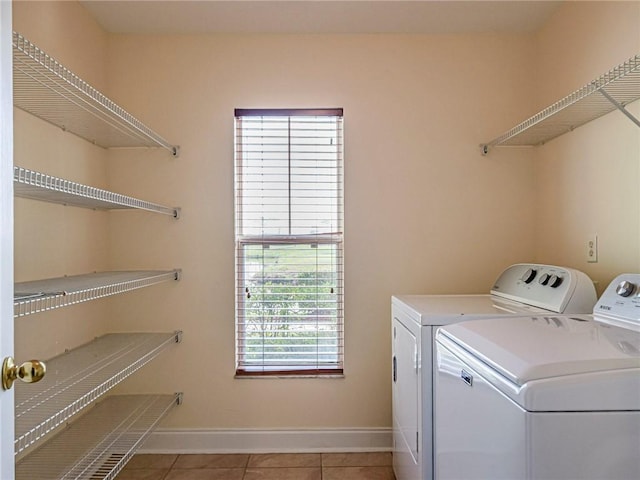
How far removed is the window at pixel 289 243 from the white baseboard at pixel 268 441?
355 mm

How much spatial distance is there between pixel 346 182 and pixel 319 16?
2.94ft

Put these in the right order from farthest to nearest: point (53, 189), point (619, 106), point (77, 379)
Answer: point (77, 379)
point (619, 106)
point (53, 189)

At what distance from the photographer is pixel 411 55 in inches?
87.3

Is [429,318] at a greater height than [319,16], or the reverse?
[319,16]

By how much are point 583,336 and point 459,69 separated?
5.66 feet

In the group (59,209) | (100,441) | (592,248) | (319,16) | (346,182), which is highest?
(319,16)

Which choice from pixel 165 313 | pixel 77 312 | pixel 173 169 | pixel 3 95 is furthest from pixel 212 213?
pixel 3 95

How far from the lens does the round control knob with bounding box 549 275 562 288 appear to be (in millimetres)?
1566

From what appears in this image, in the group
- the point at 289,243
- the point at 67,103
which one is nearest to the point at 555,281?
the point at 289,243

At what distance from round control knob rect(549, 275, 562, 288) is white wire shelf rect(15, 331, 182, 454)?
71.2 inches

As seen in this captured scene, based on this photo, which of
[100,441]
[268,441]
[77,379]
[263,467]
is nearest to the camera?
[77,379]

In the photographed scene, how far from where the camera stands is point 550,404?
2.58ft

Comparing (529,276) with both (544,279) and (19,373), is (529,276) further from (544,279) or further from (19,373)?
(19,373)

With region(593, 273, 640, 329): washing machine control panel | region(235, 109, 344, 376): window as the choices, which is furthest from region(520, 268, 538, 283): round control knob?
region(235, 109, 344, 376): window
